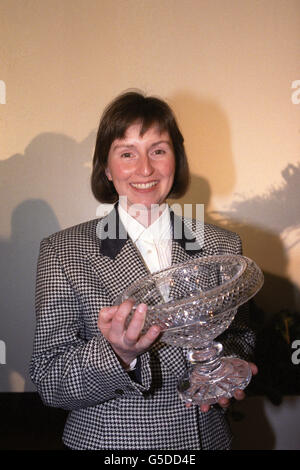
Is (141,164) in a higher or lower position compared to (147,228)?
higher

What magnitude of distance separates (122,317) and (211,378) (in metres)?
0.27

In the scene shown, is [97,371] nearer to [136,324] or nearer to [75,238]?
[136,324]

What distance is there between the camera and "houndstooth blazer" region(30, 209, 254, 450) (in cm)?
96

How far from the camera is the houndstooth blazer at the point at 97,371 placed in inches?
37.7

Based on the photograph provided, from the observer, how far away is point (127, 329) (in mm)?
794

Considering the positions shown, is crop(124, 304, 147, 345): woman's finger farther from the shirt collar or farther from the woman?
the shirt collar

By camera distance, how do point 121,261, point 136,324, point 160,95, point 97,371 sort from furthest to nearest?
point 160,95 → point 121,261 → point 97,371 → point 136,324

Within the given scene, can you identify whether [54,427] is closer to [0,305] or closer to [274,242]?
[0,305]

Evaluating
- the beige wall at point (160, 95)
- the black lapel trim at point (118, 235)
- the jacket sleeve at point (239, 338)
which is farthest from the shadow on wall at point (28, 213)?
the jacket sleeve at point (239, 338)

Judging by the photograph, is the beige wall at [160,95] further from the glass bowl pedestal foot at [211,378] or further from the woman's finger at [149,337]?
the woman's finger at [149,337]

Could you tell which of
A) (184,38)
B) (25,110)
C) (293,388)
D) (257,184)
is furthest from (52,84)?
(293,388)

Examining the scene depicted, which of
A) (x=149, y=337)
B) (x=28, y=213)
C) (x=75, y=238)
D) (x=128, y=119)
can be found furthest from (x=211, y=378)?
(x=28, y=213)

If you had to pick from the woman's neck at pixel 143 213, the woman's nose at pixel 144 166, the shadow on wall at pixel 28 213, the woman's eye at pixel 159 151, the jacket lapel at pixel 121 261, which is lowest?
the shadow on wall at pixel 28 213

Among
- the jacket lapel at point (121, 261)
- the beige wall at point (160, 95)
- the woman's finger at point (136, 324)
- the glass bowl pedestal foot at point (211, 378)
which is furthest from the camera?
the beige wall at point (160, 95)
